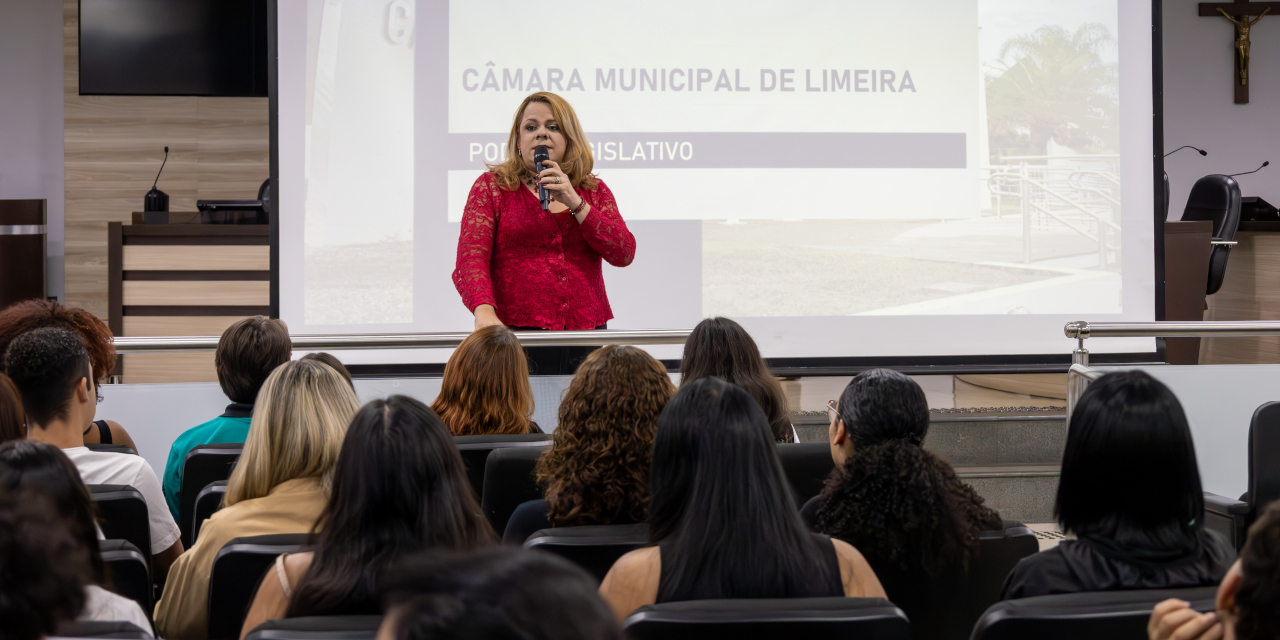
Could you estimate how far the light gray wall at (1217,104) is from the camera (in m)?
8.20

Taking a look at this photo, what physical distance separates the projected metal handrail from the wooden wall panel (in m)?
4.27

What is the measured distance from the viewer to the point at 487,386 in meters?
2.21

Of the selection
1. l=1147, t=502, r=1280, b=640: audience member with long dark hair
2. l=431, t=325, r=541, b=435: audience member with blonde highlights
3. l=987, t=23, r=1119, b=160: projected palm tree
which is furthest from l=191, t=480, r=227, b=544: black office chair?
l=987, t=23, r=1119, b=160: projected palm tree

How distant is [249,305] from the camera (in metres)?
5.03

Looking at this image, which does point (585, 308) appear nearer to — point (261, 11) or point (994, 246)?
point (994, 246)

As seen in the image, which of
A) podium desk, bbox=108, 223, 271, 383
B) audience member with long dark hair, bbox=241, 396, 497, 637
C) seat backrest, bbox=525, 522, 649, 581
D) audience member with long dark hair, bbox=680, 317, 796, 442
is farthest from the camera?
podium desk, bbox=108, 223, 271, 383

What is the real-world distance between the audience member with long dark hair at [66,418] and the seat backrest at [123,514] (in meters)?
0.18

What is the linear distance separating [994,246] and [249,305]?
3.74 metres

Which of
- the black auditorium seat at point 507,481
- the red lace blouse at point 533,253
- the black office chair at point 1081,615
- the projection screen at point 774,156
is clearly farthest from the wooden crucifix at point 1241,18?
the black office chair at point 1081,615

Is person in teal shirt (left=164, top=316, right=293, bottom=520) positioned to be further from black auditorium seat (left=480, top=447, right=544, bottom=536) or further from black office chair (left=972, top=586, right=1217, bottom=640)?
black office chair (left=972, top=586, right=1217, bottom=640)

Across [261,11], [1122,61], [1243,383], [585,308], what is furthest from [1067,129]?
[261,11]

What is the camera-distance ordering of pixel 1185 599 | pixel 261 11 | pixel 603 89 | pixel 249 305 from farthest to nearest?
pixel 261 11 → pixel 249 305 → pixel 603 89 → pixel 1185 599

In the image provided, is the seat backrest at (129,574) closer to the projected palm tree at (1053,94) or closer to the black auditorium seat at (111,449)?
the black auditorium seat at (111,449)

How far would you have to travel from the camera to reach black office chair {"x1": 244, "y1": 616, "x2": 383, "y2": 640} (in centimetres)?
96
